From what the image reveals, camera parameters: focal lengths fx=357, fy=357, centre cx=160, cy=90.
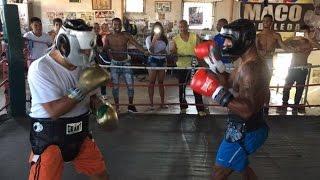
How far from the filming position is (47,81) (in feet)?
5.40

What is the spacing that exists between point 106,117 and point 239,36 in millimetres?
829

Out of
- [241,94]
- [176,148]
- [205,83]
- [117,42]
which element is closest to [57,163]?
[205,83]

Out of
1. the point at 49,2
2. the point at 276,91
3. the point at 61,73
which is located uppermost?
the point at 49,2

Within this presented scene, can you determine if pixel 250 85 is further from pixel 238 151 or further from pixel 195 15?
pixel 195 15

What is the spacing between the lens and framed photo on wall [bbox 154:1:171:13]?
822 centimetres

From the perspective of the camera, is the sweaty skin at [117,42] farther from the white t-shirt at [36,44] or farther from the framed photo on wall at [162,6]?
the framed photo on wall at [162,6]

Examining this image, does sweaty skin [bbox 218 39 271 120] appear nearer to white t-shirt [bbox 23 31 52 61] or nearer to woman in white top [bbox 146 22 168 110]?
woman in white top [bbox 146 22 168 110]

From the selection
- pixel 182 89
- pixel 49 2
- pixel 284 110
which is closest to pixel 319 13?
pixel 284 110

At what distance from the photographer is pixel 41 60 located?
1683 millimetres

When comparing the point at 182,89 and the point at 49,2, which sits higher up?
the point at 49,2

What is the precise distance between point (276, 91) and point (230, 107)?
5.61m

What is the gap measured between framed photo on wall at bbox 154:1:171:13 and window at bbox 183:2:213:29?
0.37 meters

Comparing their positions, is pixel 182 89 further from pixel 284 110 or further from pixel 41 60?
pixel 41 60

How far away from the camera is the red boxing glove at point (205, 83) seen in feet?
6.16
